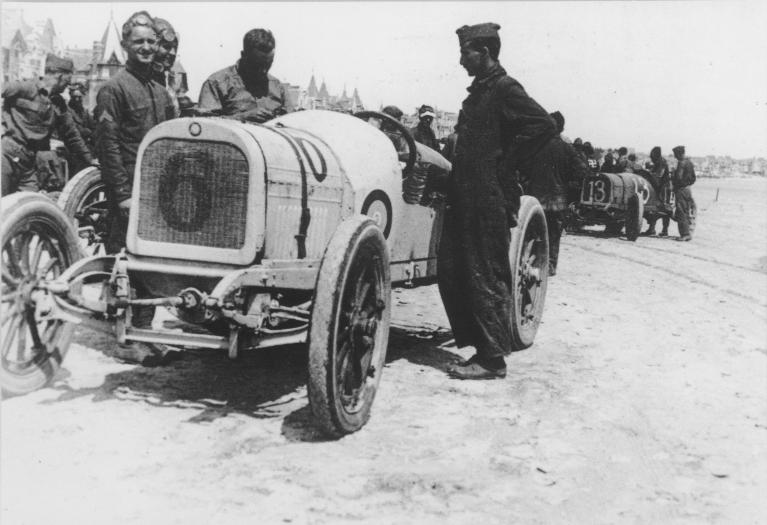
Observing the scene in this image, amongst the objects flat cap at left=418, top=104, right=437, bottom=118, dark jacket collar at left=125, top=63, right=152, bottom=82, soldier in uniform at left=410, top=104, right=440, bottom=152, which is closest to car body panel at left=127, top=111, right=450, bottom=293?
dark jacket collar at left=125, top=63, right=152, bottom=82

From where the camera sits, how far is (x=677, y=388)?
212 inches

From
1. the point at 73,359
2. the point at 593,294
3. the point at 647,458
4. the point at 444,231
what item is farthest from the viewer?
the point at 593,294

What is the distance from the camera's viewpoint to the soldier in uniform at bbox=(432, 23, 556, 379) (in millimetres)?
5297

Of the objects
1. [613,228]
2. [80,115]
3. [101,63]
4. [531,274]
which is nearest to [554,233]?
[531,274]

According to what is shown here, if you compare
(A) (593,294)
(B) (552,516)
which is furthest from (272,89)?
(A) (593,294)

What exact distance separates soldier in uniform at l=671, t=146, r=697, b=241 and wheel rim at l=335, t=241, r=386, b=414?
15553 mm

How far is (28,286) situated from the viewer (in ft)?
13.6

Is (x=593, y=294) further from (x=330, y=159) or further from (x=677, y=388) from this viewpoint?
(x=330, y=159)

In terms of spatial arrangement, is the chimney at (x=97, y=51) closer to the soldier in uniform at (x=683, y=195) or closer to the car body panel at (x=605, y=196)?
the car body panel at (x=605, y=196)

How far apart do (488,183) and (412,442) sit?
2155 mm

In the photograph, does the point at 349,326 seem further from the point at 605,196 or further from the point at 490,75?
the point at 605,196

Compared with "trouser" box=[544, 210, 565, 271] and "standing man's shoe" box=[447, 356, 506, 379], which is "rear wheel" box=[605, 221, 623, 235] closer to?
"trouser" box=[544, 210, 565, 271]

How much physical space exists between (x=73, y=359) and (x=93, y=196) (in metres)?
2.16

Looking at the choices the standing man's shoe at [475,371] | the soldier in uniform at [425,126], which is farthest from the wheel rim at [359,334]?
the soldier in uniform at [425,126]
